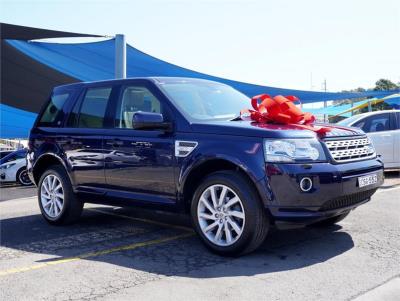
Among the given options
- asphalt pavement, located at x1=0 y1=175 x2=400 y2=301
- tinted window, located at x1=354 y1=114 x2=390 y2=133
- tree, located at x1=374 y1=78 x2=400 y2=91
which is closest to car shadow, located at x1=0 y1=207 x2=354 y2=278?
asphalt pavement, located at x1=0 y1=175 x2=400 y2=301

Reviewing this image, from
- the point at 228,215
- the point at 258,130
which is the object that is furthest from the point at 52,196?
the point at 258,130

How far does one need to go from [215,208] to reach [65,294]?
160 cm

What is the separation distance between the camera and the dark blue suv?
431cm

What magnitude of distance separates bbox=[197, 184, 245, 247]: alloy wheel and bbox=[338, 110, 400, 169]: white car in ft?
22.7

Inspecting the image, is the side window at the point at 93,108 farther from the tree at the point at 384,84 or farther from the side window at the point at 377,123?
the tree at the point at 384,84

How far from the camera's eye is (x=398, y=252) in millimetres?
4605

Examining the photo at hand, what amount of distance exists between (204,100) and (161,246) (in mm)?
1681

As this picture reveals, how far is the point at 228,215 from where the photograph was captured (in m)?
4.57

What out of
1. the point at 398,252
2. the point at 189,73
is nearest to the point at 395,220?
the point at 398,252

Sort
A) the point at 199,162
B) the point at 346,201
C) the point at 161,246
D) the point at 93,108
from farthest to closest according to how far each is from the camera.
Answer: the point at 93,108
the point at 161,246
the point at 199,162
the point at 346,201

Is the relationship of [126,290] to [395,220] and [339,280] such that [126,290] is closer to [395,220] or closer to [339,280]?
[339,280]

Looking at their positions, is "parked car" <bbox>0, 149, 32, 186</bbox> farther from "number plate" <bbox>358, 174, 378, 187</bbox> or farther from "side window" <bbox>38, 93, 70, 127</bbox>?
"number plate" <bbox>358, 174, 378, 187</bbox>

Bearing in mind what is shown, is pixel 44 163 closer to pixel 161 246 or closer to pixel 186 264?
pixel 161 246

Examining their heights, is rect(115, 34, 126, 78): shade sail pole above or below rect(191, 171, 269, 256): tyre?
above
